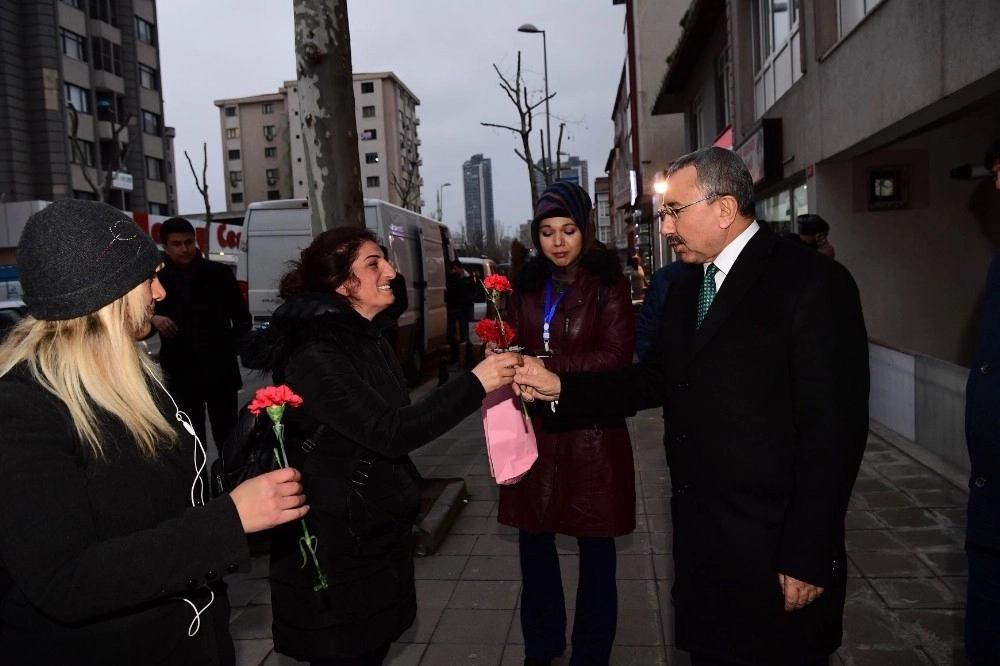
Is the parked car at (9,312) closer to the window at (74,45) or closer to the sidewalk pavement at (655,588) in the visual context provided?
the sidewalk pavement at (655,588)

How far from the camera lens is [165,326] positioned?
17.1ft

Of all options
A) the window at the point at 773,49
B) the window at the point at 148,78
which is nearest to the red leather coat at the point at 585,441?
the window at the point at 773,49

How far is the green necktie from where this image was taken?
249 centimetres

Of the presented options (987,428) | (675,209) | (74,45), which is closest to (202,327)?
(675,209)

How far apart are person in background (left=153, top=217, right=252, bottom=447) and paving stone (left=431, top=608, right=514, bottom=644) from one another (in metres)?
2.43

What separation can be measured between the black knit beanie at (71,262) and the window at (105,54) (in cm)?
4908

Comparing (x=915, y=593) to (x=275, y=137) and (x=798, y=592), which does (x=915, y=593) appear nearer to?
(x=798, y=592)

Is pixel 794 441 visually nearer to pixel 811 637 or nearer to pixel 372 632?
pixel 811 637

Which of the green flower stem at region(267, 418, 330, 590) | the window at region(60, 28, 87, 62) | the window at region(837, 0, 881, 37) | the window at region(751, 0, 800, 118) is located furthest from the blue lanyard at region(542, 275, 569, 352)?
the window at region(60, 28, 87, 62)

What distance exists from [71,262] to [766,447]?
1.84m

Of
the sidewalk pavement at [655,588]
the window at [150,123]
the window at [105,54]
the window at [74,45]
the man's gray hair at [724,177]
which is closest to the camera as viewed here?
the man's gray hair at [724,177]

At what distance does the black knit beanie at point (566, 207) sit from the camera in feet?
11.1

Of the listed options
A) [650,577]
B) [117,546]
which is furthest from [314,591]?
[650,577]

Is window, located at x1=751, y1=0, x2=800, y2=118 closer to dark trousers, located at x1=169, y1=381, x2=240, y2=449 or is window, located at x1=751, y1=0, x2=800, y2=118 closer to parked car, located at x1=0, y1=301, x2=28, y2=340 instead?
dark trousers, located at x1=169, y1=381, x2=240, y2=449
